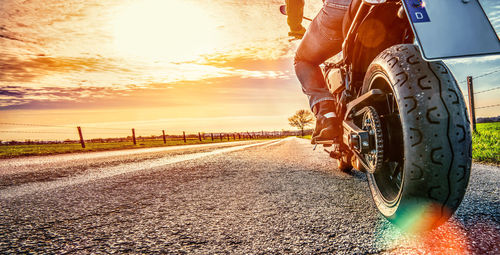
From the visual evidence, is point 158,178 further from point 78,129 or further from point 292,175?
point 78,129

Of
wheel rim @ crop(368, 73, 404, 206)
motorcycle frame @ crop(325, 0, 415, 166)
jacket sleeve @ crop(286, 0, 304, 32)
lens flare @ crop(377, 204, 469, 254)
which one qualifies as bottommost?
lens flare @ crop(377, 204, 469, 254)

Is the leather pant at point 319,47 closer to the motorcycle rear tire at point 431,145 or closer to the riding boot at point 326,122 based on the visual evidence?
the riding boot at point 326,122

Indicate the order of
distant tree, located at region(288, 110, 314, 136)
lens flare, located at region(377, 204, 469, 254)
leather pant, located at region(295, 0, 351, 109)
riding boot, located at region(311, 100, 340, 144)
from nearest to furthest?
lens flare, located at region(377, 204, 469, 254)
leather pant, located at region(295, 0, 351, 109)
riding boot, located at region(311, 100, 340, 144)
distant tree, located at region(288, 110, 314, 136)

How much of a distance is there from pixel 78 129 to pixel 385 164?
724 inches

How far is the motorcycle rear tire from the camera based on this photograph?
1041mm

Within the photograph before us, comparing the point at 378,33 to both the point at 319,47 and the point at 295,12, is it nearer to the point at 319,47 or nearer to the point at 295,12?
the point at 319,47

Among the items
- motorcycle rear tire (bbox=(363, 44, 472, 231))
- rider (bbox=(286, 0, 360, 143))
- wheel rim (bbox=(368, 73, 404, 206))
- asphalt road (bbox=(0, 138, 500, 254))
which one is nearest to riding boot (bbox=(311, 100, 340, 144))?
rider (bbox=(286, 0, 360, 143))

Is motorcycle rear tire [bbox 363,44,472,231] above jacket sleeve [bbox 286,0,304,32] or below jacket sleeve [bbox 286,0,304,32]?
below

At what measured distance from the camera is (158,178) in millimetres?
2961

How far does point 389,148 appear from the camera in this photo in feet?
4.78

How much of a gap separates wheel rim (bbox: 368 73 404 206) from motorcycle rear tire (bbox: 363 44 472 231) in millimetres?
218

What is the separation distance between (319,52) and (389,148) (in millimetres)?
1209

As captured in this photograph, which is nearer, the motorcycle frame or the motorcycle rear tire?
the motorcycle rear tire

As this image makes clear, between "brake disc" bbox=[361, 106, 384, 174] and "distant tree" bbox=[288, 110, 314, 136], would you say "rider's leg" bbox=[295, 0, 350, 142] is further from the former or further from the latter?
"distant tree" bbox=[288, 110, 314, 136]
